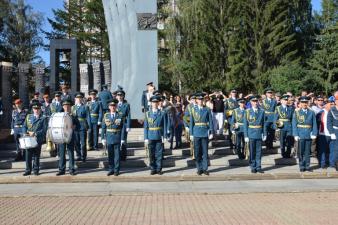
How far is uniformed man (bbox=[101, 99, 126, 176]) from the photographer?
Result: 44.3ft

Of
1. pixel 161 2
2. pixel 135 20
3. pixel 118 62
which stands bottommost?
pixel 118 62

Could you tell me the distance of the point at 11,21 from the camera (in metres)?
58.4

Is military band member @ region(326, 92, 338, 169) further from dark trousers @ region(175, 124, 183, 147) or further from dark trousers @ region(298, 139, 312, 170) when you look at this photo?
dark trousers @ region(175, 124, 183, 147)

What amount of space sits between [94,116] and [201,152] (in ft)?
14.1

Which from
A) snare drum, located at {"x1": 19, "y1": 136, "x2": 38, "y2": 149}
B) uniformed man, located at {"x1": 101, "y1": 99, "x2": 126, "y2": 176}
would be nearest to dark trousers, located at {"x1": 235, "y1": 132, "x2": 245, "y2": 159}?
uniformed man, located at {"x1": 101, "y1": 99, "x2": 126, "y2": 176}

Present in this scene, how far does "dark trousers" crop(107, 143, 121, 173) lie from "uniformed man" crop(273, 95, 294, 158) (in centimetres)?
534

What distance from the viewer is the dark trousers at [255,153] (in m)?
13.7

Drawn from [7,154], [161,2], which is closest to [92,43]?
[161,2]

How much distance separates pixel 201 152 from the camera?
13766 millimetres

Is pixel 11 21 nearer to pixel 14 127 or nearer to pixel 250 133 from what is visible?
pixel 14 127

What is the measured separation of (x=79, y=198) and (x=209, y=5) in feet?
121

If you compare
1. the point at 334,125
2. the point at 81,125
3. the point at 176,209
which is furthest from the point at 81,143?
the point at 334,125

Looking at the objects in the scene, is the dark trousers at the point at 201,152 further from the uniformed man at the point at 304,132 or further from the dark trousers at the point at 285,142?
the dark trousers at the point at 285,142

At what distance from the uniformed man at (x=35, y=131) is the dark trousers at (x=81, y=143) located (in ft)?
3.88
